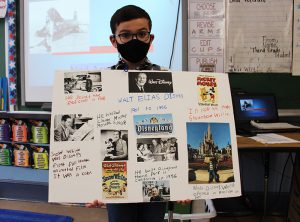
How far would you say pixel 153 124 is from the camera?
1.00 metres

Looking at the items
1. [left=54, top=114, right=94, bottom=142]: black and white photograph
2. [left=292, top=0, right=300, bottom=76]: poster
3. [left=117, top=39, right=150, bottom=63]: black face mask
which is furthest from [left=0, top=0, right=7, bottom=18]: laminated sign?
[left=292, top=0, right=300, bottom=76]: poster

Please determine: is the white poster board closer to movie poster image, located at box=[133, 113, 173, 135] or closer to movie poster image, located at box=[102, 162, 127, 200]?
movie poster image, located at box=[133, 113, 173, 135]

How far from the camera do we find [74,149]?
967mm

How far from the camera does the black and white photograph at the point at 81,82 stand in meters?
1.01

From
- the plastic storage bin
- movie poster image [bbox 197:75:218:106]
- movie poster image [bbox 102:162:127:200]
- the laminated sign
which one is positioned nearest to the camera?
movie poster image [bbox 102:162:127:200]

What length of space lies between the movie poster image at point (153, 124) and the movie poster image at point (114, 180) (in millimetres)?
135

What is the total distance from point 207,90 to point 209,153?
236 mm

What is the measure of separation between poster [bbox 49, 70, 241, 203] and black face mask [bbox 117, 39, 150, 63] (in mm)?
134

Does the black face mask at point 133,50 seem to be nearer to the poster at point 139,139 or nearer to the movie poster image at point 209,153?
the poster at point 139,139

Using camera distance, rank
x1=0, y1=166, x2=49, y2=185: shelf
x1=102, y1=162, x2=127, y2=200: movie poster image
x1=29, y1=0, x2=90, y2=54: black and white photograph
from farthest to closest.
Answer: x1=0, y1=166, x2=49, y2=185: shelf, x1=29, y1=0, x2=90, y2=54: black and white photograph, x1=102, y1=162, x2=127, y2=200: movie poster image

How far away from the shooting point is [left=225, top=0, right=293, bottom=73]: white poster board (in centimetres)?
222

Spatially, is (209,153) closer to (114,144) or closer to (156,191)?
(156,191)

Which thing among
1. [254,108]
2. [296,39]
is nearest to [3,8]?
[254,108]

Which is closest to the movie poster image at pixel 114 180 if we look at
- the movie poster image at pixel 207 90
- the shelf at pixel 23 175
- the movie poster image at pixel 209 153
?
the movie poster image at pixel 209 153
